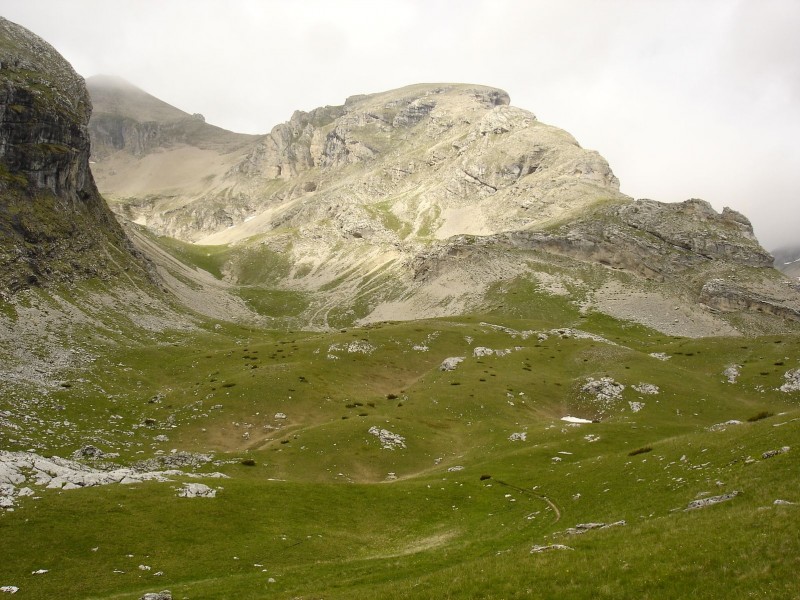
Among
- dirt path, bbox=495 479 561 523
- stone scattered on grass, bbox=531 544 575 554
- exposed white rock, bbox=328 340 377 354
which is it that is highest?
exposed white rock, bbox=328 340 377 354

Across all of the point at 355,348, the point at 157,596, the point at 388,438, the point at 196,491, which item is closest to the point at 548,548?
the point at 157,596

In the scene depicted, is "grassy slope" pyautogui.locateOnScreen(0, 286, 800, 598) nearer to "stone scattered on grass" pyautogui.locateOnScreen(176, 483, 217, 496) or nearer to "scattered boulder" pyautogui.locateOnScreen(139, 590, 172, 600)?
"stone scattered on grass" pyautogui.locateOnScreen(176, 483, 217, 496)

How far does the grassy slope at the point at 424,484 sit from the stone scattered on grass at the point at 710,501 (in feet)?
1.68

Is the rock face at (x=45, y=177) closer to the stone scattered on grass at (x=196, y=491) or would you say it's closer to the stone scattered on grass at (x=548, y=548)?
the stone scattered on grass at (x=196, y=491)

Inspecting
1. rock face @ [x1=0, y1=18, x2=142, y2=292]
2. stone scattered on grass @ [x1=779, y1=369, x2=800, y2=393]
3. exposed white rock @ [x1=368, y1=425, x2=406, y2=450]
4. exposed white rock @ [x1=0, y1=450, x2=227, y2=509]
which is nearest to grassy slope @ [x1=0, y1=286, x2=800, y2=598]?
exposed white rock @ [x1=368, y1=425, x2=406, y2=450]

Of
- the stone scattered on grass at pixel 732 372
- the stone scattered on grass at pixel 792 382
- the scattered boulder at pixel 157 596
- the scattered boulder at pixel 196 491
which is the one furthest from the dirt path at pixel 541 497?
the stone scattered on grass at pixel 732 372

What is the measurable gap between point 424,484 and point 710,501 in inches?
1098

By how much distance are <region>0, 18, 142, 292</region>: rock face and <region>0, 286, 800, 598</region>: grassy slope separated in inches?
1611

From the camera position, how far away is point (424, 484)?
48.7 meters

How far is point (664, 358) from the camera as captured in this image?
103500 mm

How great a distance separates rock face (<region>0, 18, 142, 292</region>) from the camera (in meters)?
123

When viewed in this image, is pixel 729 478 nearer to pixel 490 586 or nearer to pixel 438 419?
pixel 490 586

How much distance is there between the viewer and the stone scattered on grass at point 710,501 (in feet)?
80.7

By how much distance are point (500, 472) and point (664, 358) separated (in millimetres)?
68839
